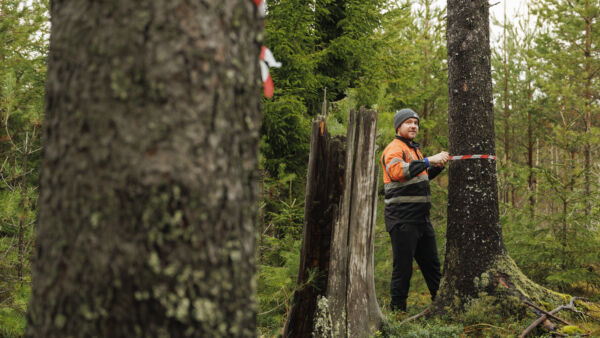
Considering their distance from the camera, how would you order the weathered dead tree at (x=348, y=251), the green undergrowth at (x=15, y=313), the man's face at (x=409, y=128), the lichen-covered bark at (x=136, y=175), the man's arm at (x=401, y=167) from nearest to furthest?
the lichen-covered bark at (x=136, y=175)
the green undergrowth at (x=15, y=313)
the weathered dead tree at (x=348, y=251)
the man's arm at (x=401, y=167)
the man's face at (x=409, y=128)

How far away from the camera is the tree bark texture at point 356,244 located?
3.47 m

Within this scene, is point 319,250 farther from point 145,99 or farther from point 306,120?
point 306,120

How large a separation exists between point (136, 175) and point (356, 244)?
2649 millimetres

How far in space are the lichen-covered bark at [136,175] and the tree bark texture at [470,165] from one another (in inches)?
153

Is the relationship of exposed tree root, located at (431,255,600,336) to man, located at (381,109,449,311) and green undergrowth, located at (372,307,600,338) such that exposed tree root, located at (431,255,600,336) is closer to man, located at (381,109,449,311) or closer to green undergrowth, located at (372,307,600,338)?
green undergrowth, located at (372,307,600,338)

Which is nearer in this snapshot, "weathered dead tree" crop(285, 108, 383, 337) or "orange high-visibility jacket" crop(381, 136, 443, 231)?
"weathered dead tree" crop(285, 108, 383, 337)

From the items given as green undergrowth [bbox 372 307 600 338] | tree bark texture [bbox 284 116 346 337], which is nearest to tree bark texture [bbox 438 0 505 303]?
green undergrowth [bbox 372 307 600 338]

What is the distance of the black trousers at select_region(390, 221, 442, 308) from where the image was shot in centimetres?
500

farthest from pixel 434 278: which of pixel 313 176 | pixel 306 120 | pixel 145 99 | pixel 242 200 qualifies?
pixel 145 99

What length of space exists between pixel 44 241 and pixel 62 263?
0.35 ft

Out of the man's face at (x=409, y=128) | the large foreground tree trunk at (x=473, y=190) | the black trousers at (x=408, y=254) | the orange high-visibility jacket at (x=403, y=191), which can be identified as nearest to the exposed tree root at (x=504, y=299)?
the large foreground tree trunk at (x=473, y=190)

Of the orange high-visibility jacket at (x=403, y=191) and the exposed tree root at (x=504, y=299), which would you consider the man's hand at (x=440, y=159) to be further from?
the exposed tree root at (x=504, y=299)

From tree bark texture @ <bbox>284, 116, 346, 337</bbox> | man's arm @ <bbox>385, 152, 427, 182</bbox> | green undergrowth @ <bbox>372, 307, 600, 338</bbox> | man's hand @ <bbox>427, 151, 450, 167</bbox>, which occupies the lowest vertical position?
green undergrowth @ <bbox>372, 307, 600, 338</bbox>

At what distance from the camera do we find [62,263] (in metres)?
1.22
